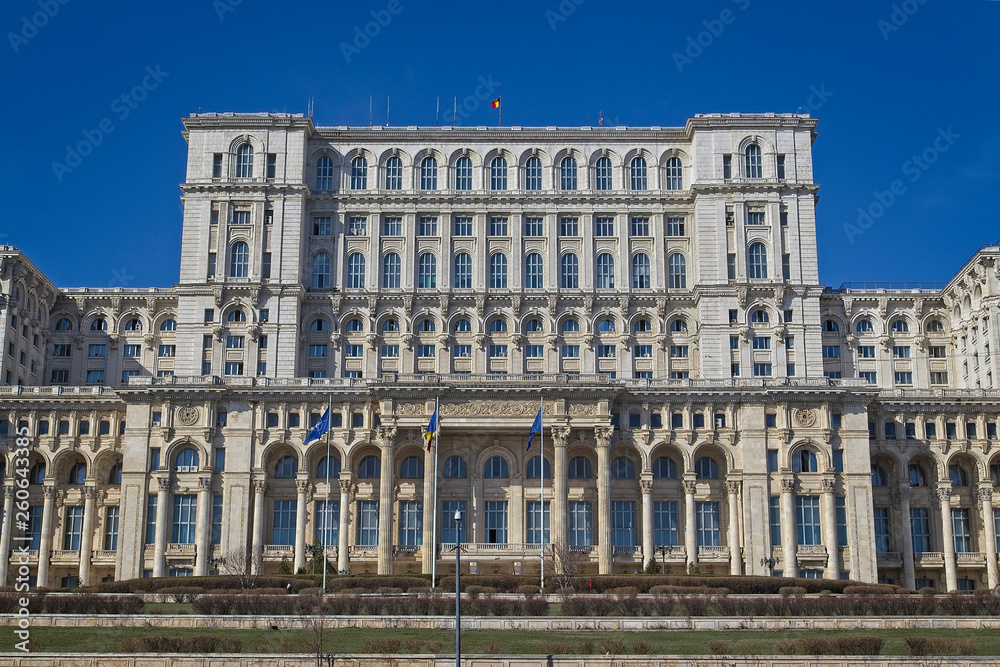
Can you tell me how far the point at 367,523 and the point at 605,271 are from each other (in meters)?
33.8

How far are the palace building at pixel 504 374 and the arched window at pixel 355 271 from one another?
0.28m

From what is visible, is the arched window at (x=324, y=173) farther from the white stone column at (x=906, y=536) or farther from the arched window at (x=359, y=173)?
the white stone column at (x=906, y=536)

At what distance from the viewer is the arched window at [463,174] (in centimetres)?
12156

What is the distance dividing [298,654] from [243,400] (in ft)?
186

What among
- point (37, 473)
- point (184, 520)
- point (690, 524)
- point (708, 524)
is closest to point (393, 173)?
point (184, 520)

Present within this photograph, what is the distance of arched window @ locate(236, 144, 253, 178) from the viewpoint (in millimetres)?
118562

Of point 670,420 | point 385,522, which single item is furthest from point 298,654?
point 670,420

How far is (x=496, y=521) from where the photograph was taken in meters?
106

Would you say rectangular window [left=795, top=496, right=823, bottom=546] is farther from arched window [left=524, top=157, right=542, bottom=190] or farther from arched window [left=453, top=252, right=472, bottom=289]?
arched window [left=524, top=157, right=542, bottom=190]

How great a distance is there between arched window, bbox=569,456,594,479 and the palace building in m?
0.45

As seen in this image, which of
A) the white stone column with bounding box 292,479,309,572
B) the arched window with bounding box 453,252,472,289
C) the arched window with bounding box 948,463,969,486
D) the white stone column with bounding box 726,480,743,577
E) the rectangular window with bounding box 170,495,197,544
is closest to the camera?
the white stone column with bounding box 726,480,743,577

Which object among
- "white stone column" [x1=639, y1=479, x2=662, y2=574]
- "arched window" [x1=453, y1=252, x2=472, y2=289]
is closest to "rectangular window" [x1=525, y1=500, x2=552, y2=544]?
"white stone column" [x1=639, y1=479, x2=662, y2=574]

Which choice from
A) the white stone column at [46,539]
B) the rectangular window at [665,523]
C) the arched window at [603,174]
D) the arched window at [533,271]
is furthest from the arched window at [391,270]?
the white stone column at [46,539]

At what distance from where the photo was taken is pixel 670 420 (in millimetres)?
106438
